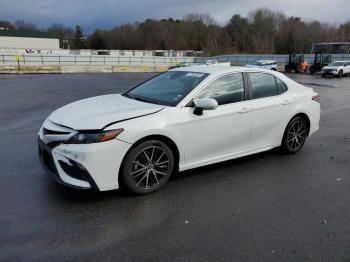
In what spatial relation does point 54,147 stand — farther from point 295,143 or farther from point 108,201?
point 295,143

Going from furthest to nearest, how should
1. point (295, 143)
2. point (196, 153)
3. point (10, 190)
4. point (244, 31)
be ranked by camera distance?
point (244, 31) → point (295, 143) → point (196, 153) → point (10, 190)

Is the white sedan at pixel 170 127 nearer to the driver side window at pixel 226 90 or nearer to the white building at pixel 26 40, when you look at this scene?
the driver side window at pixel 226 90

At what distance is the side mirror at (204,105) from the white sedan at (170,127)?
1 cm

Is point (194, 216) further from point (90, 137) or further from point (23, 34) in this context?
point (23, 34)

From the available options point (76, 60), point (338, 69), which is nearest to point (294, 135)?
point (338, 69)

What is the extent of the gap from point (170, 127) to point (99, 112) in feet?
2.92

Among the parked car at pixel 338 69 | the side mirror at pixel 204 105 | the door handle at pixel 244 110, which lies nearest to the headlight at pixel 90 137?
the side mirror at pixel 204 105

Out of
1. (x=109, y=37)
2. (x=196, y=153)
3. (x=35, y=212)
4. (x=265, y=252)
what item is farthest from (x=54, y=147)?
(x=109, y=37)

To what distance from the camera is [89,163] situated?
378 cm

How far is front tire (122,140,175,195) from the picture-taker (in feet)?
13.4

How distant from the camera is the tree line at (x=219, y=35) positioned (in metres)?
83.3

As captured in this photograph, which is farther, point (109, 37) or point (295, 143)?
point (109, 37)

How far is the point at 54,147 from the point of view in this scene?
398 centimetres

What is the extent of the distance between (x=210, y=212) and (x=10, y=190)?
2.50 metres
